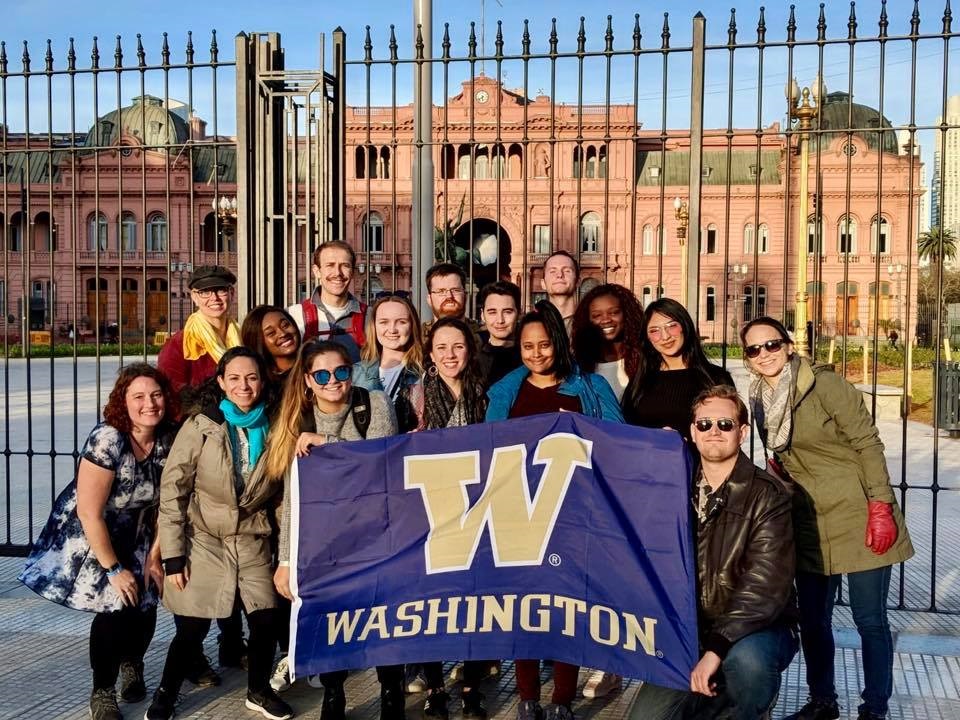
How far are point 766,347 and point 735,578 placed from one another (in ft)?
3.20

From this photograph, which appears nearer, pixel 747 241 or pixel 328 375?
pixel 328 375

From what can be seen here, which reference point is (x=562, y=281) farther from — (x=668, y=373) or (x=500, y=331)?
(x=668, y=373)

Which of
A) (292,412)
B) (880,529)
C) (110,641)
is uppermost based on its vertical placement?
(292,412)

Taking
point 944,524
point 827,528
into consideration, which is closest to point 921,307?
point 944,524

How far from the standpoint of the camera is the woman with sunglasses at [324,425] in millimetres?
3777

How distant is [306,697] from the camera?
420cm

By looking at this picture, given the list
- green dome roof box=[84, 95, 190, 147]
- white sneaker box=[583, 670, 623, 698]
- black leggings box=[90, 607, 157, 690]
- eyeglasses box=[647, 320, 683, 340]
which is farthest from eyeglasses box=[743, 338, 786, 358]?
green dome roof box=[84, 95, 190, 147]

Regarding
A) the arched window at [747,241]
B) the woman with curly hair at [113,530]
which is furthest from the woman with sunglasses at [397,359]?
the arched window at [747,241]

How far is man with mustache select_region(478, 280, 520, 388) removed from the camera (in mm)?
4344

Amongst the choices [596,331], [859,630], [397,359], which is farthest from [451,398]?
[859,630]

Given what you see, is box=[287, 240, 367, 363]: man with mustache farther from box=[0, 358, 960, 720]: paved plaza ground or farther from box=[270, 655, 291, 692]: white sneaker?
box=[270, 655, 291, 692]: white sneaker

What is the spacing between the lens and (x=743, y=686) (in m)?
3.23

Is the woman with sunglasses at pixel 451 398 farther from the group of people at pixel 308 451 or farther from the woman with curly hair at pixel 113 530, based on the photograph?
the woman with curly hair at pixel 113 530

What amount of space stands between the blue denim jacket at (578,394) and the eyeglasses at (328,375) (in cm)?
63
